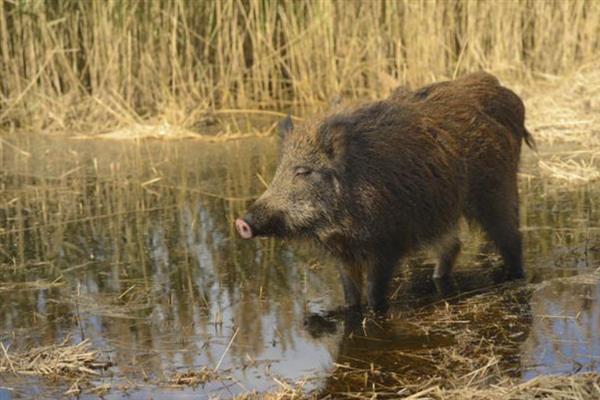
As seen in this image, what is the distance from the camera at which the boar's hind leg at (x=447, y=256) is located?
620cm

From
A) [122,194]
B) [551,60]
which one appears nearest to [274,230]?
[122,194]

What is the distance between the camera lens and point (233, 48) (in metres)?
11.6

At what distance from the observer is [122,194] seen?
29.1 feet

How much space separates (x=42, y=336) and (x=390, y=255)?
72.6 inches

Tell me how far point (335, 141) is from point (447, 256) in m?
1.17

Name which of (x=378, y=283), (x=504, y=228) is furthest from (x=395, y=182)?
(x=504, y=228)

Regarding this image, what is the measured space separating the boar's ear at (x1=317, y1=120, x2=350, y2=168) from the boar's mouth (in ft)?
1.37

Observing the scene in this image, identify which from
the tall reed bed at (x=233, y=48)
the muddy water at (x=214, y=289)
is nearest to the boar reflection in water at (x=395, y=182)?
the muddy water at (x=214, y=289)

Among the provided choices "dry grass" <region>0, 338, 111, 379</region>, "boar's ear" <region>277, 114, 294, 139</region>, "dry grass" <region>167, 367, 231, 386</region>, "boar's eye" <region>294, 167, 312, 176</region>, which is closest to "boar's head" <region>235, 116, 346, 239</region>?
"boar's eye" <region>294, 167, 312, 176</region>

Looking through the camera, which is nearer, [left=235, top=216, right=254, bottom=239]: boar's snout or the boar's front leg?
[left=235, top=216, right=254, bottom=239]: boar's snout

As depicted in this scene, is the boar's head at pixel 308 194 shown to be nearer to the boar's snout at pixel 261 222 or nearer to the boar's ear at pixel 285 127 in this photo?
the boar's snout at pixel 261 222

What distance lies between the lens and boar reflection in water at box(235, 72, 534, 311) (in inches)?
219

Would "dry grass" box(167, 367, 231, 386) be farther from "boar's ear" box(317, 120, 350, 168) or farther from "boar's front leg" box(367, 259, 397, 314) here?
"boar's ear" box(317, 120, 350, 168)

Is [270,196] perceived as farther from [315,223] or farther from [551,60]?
[551,60]
